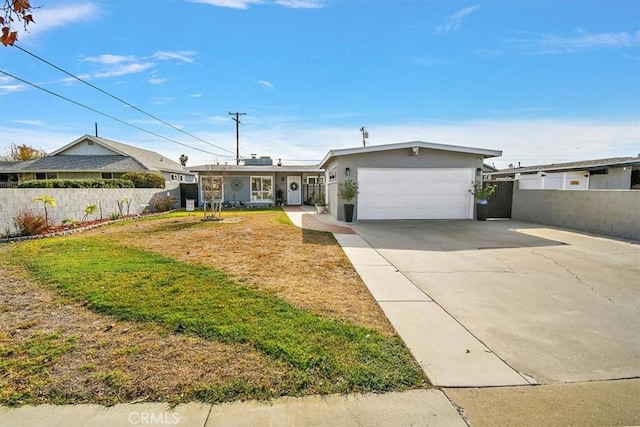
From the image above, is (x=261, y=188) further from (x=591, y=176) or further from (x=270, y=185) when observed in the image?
(x=591, y=176)

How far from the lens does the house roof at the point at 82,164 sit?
2080 centimetres

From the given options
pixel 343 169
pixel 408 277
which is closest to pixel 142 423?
pixel 408 277

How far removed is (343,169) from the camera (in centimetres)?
1322

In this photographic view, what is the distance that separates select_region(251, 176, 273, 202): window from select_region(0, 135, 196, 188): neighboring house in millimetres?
4765

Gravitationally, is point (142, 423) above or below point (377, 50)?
below

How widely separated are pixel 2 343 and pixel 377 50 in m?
13.1

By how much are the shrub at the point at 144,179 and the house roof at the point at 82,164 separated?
3.48 metres

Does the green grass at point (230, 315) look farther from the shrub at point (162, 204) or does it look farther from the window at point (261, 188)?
the window at point (261, 188)

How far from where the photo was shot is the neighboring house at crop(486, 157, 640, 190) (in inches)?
657

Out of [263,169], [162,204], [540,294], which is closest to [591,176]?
[540,294]

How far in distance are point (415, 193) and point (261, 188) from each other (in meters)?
12.2

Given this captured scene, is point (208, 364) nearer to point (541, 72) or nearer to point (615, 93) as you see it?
point (541, 72)

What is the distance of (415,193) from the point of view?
530 inches

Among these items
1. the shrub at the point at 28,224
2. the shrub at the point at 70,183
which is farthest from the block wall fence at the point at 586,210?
the shrub at the point at 70,183
